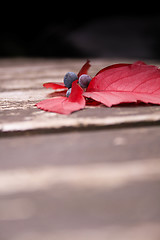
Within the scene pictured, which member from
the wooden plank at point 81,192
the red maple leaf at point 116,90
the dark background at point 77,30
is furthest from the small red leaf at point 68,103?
the dark background at point 77,30

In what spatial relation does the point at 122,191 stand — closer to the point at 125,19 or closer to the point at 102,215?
the point at 102,215

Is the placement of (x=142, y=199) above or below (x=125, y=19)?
below

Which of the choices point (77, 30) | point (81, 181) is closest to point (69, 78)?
point (81, 181)

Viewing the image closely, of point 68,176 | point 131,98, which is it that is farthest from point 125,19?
point 68,176

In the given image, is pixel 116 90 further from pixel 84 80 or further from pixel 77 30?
pixel 77 30

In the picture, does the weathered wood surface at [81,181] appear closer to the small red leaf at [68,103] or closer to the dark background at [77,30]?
the small red leaf at [68,103]

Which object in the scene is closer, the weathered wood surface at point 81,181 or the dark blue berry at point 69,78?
the weathered wood surface at point 81,181

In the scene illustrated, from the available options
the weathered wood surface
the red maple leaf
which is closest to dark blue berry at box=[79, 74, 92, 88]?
the red maple leaf

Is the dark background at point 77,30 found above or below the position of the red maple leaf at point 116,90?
above
